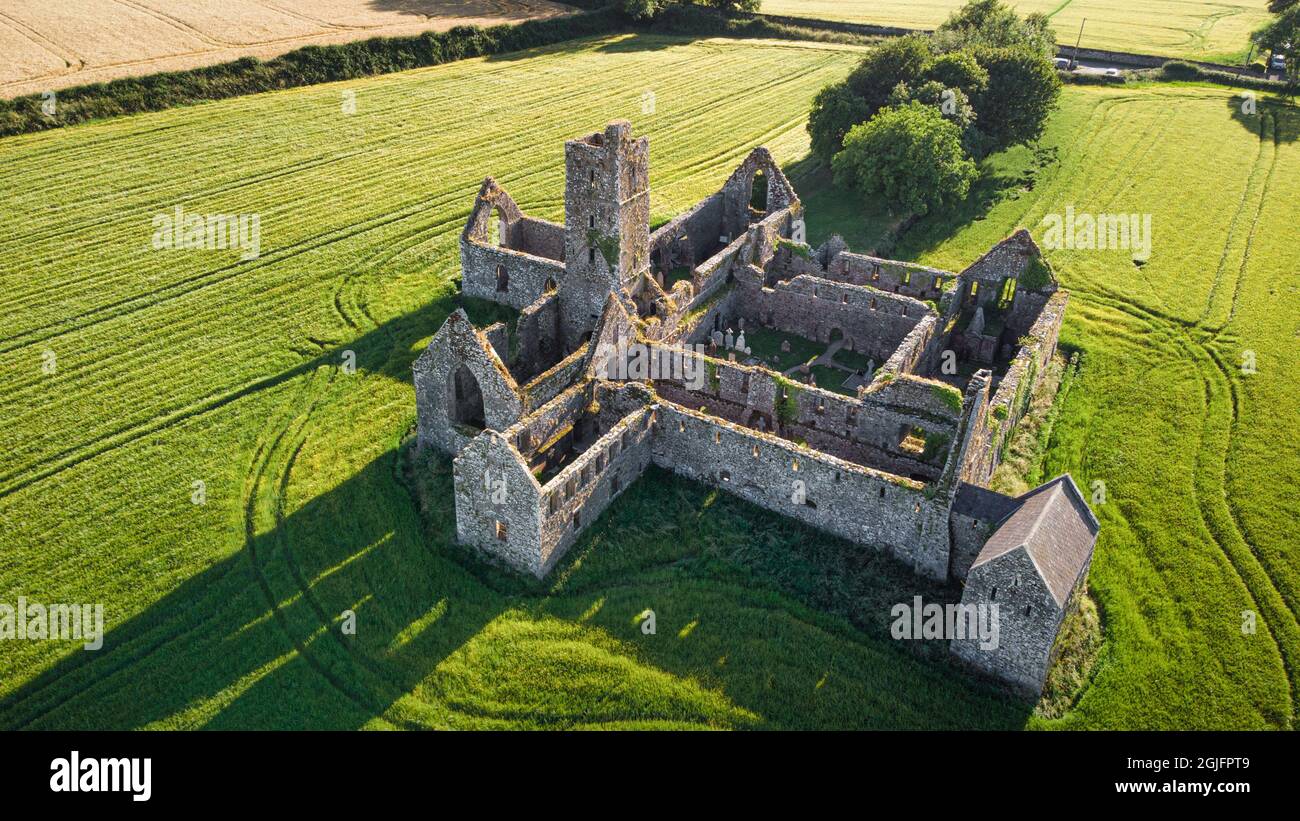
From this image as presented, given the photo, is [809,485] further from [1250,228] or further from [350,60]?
[350,60]

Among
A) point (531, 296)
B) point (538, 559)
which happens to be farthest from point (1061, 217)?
point (538, 559)

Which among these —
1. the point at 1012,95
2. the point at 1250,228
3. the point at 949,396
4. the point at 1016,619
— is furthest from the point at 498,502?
the point at 1250,228

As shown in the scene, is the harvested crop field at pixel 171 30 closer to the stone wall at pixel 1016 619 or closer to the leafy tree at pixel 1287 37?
the leafy tree at pixel 1287 37

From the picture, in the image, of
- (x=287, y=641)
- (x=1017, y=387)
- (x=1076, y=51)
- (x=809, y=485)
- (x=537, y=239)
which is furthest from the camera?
(x=1076, y=51)

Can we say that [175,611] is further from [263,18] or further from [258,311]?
[263,18]

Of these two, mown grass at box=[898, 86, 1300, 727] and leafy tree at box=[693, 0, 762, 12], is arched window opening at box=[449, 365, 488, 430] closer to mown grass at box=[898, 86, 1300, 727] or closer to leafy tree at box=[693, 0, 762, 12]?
mown grass at box=[898, 86, 1300, 727]
